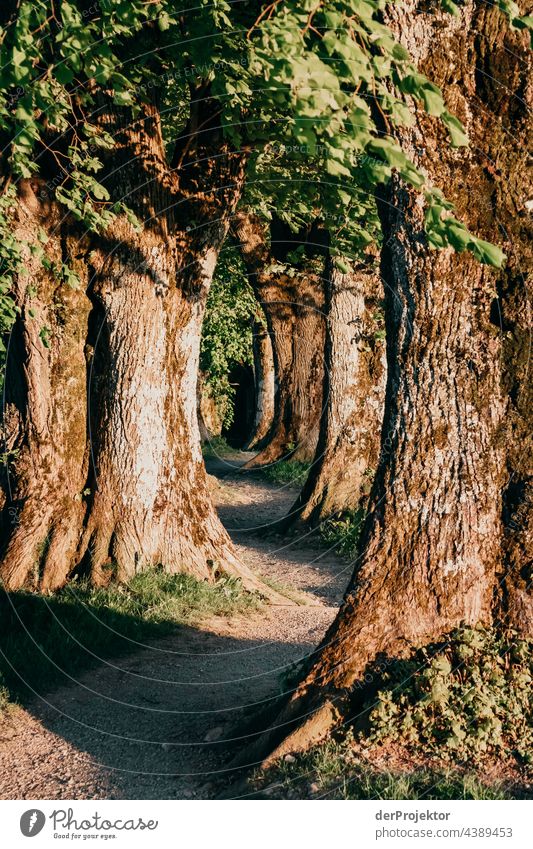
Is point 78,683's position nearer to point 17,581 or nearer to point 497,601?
point 17,581

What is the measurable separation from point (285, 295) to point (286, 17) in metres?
15.9

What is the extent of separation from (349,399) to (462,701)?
913 centimetres

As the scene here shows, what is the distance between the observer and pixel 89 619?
26.5ft

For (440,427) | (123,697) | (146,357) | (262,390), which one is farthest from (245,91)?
(262,390)

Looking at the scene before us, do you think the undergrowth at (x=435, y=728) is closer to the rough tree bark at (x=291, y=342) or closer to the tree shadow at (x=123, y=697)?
the tree shadow at (x=123, y=697)

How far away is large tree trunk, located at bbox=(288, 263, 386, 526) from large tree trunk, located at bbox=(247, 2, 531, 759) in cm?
817

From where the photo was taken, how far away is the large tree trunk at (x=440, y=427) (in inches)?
201

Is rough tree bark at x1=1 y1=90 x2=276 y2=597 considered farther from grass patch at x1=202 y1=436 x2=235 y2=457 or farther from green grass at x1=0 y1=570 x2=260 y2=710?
grass patch at x1=202 y1=436 x2=235 y2=457

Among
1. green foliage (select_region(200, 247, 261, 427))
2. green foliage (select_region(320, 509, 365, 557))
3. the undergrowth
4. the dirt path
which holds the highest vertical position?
green foliage (select_region(200, 247, 261, 427))

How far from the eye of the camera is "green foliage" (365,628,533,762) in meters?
4.76

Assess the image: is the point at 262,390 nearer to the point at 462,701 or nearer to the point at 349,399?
the point at 349,399

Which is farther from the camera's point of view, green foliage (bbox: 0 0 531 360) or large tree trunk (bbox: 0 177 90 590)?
large tree trunk (bbox: 0 177 90 590)

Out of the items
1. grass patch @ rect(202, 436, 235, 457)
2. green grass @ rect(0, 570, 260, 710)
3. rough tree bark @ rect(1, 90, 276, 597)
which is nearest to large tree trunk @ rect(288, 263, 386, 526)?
rough tree bark @ rect(1, 90, 276, 597)

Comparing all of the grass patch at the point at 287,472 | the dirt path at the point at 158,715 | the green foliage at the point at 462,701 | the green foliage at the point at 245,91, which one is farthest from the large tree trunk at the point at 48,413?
the grass patch at the point at 287,472
